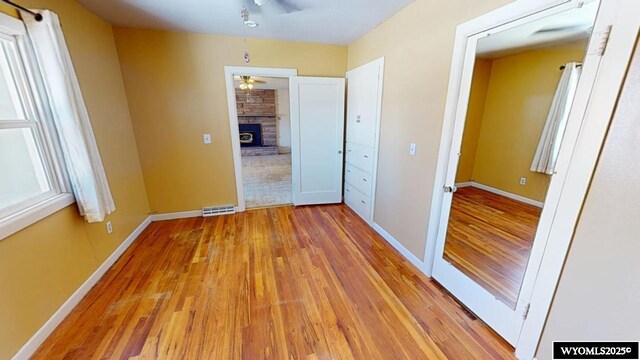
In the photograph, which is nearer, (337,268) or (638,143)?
(638,143)

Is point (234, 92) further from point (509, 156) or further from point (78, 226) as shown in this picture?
point (509, 156)

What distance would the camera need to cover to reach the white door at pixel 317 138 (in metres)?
3.41

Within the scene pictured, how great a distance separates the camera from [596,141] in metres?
1.03

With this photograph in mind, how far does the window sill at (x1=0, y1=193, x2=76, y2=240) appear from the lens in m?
1.33

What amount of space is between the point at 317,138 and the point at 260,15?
5.56ft

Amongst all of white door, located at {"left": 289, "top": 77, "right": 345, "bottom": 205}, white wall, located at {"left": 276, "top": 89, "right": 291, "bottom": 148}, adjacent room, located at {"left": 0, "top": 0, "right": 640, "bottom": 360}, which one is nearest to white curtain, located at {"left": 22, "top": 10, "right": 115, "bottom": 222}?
adjacent room, located at {"left": 0, "top": 0, "right": 640, "bottom": 360}

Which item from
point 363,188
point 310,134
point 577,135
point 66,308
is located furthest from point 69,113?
point 577,135

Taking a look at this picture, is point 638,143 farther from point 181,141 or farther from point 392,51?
point 181,141

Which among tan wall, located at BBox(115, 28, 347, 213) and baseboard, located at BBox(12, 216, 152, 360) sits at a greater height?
tan wall, located at BBox(115, 28, 347, 213)

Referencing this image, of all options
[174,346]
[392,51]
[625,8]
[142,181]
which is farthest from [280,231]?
[625,8]

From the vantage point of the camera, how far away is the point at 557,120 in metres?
1.26

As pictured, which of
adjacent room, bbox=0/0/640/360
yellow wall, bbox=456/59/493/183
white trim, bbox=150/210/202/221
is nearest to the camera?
adjacent room, bbox=0/0/640/360

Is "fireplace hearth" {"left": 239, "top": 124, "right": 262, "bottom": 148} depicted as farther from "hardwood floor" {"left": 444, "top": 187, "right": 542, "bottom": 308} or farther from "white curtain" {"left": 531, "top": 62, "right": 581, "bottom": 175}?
A: "white curtain" {"left": 531, "top": 62, "right": 581, "bottom": 175}

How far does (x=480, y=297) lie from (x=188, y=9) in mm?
3454
